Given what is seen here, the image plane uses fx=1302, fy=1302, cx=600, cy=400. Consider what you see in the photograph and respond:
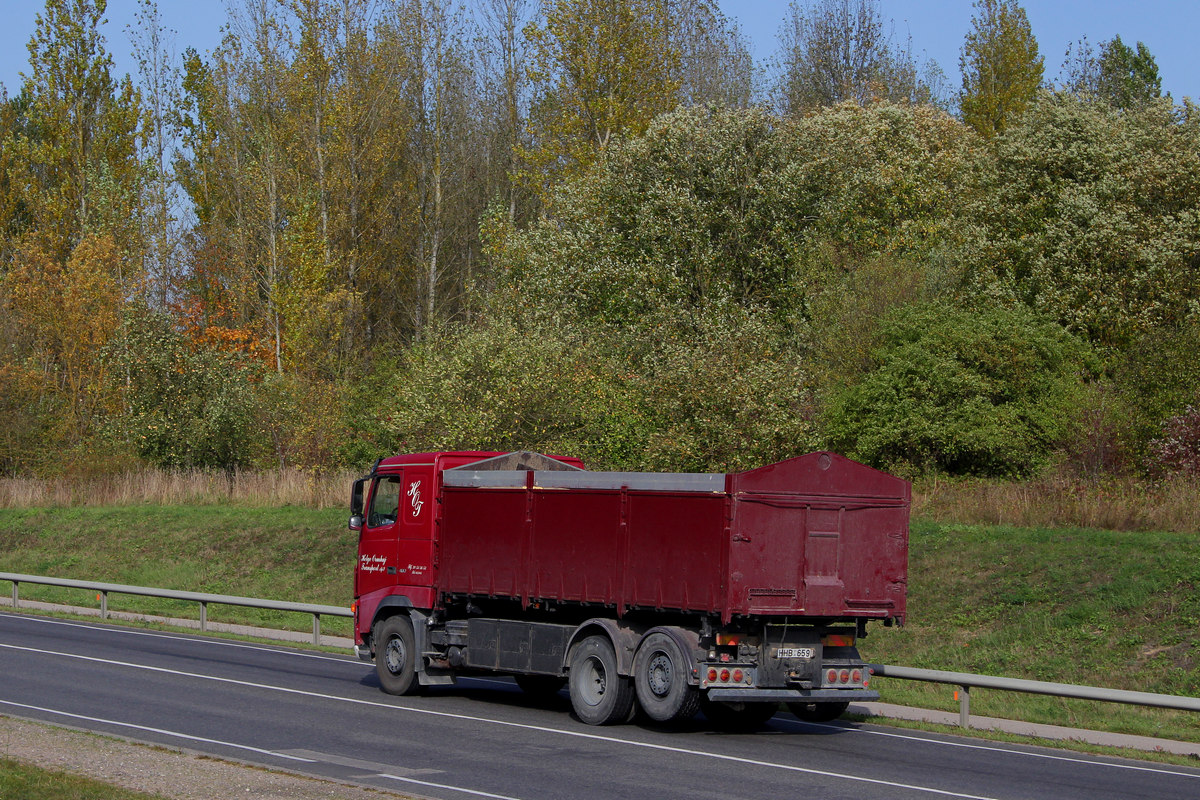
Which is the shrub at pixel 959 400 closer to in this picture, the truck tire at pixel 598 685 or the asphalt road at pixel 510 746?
the asphalt road at pixel 510 746

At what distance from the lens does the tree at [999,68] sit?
58.9 m

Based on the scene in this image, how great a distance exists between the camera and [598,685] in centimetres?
1373

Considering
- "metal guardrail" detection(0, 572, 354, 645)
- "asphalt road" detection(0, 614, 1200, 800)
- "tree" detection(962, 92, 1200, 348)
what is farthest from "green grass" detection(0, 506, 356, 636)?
"tree" detection(962, 92, 1200, 348)

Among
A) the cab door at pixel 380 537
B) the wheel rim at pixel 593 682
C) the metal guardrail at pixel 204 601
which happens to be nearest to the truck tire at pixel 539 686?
the cab door at pixel 380 537

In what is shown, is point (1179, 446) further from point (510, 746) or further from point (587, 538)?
point (510, 746)

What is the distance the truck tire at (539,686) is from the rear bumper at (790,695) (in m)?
3.77

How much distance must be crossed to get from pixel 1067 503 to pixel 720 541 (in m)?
13.9

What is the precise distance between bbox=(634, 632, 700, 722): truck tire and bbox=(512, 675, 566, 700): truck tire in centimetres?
302

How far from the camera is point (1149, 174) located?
34812mm

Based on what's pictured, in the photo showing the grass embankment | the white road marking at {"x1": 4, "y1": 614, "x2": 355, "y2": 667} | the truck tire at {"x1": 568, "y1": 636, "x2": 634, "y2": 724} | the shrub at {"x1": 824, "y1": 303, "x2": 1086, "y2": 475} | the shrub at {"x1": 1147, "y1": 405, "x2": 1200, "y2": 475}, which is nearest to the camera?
the truck tire at {"x1": 568, "y1": 636, "x2": 634, "y2": 724}

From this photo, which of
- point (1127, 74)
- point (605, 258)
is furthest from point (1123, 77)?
point (605, 258)

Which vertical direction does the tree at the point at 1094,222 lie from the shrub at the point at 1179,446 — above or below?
above

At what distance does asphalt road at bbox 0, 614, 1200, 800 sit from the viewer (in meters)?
10.3

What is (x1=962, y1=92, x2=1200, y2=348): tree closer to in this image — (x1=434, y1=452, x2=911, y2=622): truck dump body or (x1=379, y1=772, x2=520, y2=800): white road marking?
(x1=434, y1=452, x2=911, y2=622): truck dump body
